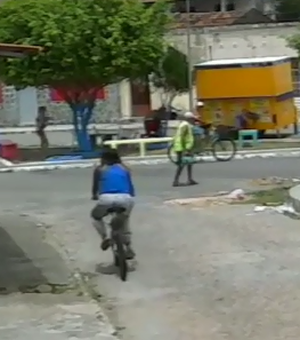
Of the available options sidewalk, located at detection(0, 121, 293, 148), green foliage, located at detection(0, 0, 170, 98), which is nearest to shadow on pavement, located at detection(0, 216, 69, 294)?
green foliage, located at detection(0, 0, 170, 98)

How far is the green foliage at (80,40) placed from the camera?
32.2m

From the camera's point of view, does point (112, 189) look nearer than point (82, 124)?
Yes

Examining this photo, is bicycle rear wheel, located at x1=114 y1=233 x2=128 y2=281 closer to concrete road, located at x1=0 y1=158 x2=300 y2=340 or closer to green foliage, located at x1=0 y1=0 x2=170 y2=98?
concrete road, located at x1=0 y1=158 x2=300 y2=340

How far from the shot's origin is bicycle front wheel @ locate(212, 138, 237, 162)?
29547 millimetres

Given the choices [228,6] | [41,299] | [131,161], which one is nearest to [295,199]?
[41,299]

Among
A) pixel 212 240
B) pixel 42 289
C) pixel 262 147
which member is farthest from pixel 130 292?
pixel 262 147

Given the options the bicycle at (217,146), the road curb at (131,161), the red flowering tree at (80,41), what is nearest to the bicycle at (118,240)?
the bicycle at (217,146)

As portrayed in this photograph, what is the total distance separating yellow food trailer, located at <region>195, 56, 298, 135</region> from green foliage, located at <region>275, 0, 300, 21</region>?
29.0 meters

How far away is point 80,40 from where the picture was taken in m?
32.2

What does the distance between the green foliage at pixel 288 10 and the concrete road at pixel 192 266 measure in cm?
4452

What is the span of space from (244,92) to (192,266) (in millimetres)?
23939

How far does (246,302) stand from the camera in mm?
10086

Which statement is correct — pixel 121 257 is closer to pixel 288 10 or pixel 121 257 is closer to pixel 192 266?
pixel 192 266

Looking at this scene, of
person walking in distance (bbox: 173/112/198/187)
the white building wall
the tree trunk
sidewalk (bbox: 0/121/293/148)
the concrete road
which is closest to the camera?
the concrete road
